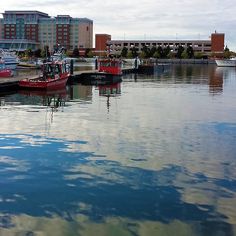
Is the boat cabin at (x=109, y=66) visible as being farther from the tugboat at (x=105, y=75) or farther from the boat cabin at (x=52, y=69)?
the boat cabin at (x=52, y=69)

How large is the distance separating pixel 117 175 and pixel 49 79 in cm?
3636

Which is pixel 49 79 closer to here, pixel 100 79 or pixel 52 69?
pixel 52 69

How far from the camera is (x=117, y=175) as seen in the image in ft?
50.9

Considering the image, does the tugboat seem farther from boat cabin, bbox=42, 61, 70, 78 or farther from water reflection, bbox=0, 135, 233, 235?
water reflection, bbox=0, 135, 233, 235

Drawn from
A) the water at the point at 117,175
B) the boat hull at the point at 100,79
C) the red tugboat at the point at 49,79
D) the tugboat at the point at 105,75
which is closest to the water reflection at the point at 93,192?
the water at the point at 117,175

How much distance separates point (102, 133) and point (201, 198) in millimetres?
10699

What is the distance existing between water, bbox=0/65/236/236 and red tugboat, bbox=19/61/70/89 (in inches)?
715

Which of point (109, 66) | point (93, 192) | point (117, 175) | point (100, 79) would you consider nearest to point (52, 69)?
point (100, 79)

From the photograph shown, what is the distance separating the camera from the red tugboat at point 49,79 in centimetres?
4772

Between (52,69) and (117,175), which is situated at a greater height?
(52,69)

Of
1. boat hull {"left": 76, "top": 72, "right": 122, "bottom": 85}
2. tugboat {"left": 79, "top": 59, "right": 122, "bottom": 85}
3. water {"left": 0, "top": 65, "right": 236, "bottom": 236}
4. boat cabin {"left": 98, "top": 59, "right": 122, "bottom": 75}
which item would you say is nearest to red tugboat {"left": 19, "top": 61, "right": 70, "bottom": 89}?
boat hull {"left": 76, "top": 72, "right": 122, "bottom": 85}

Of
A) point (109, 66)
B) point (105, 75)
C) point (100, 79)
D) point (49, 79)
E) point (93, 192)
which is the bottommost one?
point (93, 192)

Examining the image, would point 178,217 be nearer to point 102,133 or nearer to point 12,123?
point 102,133

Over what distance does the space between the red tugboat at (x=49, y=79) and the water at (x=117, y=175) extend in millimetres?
18163
